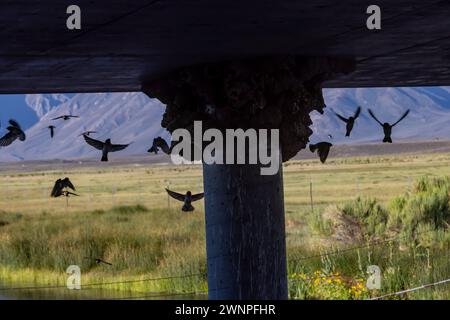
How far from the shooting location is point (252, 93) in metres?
12.0

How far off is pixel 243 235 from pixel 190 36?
312 cm

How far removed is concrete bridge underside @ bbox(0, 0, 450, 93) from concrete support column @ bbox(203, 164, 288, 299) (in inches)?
60.3

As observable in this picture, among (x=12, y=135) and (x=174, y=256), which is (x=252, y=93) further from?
(x=174, y=256)

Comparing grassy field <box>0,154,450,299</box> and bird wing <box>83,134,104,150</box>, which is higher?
bird wing <box>83,134,104,150</box>

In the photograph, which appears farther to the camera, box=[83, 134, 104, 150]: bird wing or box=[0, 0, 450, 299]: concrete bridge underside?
box=[83, 134, 104, 150]: bird wing

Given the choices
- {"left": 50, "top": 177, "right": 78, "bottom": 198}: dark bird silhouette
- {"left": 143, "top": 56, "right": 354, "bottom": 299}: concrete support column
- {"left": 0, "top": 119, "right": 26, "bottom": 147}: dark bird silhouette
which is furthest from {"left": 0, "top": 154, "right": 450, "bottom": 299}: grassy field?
{"left": 0, "top": 119, "right": 26, "bottom": 147}: dark bird silhouette

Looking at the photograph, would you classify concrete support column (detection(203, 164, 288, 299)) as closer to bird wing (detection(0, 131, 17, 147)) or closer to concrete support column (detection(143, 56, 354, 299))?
concrete support column (detection(143, 56, 354, 299))

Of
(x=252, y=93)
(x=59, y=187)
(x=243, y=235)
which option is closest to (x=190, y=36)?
(x=252, y=93)

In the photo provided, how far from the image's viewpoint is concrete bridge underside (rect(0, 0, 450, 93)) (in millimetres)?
8531

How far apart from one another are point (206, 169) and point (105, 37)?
3272 mm

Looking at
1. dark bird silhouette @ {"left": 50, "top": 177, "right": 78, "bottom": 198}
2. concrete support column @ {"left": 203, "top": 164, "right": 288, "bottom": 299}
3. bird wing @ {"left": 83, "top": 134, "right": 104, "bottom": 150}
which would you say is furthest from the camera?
dark bird silhouette @ {"left": 50, "top": 177, "right": 78, "bottom": 198}

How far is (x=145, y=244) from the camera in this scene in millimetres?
29828

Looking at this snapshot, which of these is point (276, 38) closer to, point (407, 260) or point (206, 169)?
point (206, 169)

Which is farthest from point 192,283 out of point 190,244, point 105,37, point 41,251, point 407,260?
point 105,37
